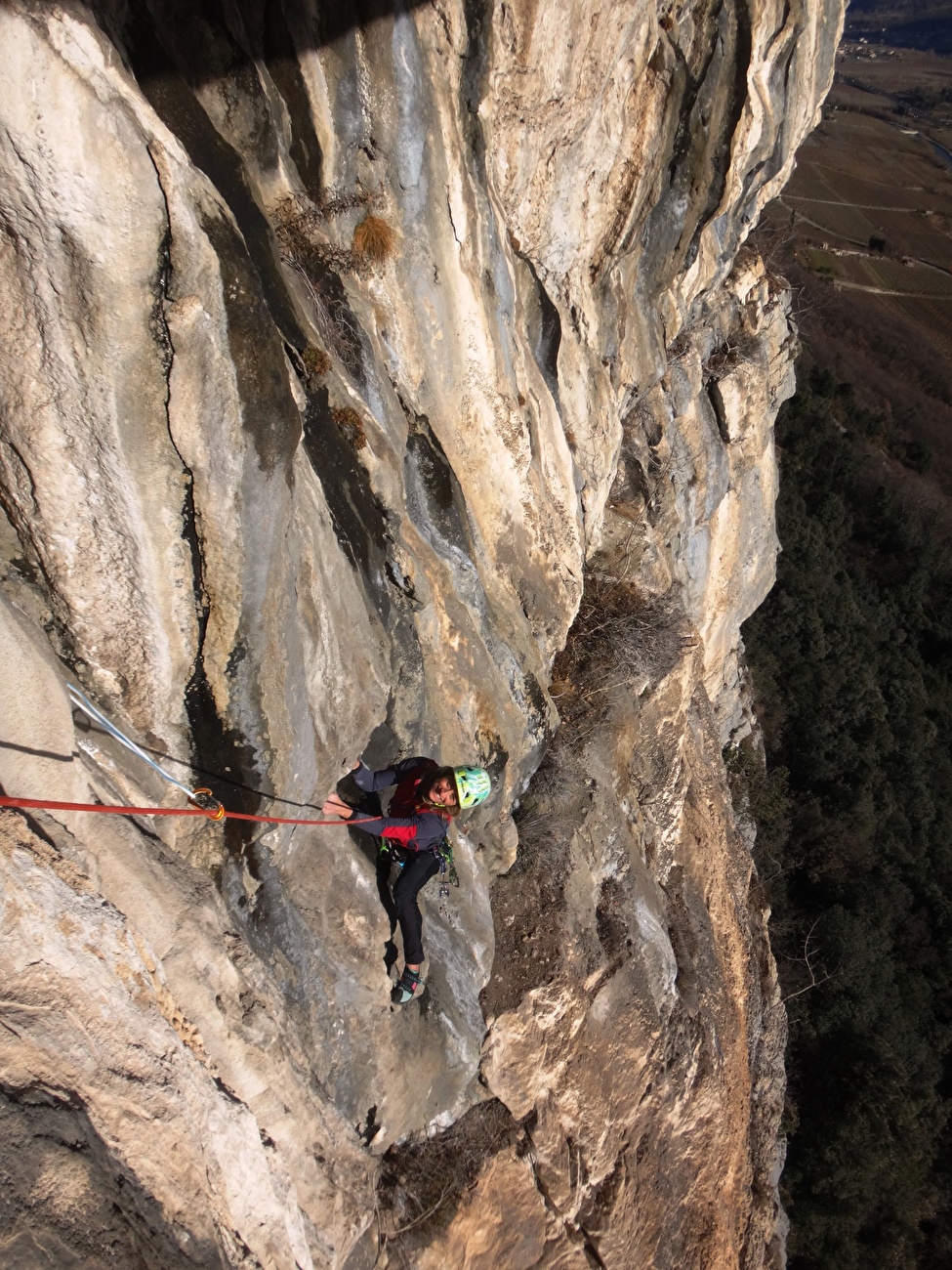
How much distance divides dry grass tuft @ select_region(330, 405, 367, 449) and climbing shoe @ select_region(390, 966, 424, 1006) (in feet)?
11.3

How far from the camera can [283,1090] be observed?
4.13 m

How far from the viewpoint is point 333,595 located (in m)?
4.50

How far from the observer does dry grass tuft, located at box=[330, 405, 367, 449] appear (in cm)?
458

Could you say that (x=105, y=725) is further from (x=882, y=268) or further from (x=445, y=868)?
(x=882, y=268)

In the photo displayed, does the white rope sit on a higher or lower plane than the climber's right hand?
higher

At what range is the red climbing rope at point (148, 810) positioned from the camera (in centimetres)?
289

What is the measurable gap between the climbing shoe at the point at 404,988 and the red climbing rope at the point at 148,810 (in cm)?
117

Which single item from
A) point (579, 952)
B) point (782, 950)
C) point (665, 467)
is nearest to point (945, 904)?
point (782, 950)

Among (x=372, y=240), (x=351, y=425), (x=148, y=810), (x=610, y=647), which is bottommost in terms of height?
(x=610, y=647)

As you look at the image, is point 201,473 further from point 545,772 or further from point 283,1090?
point 545,772

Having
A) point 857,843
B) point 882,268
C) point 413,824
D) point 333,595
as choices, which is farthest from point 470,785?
point 882,268

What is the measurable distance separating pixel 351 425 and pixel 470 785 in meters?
2.42

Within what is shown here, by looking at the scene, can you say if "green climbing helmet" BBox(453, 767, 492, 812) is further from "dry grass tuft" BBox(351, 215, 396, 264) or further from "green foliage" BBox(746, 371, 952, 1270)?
"green foliage" BBox(746, 371, 952, 1270)

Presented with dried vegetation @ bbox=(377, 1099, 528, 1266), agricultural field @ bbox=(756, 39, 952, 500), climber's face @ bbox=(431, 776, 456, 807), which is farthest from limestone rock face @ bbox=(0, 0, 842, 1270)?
agricultural field @ bbox=(756, 39, 952, 500)
